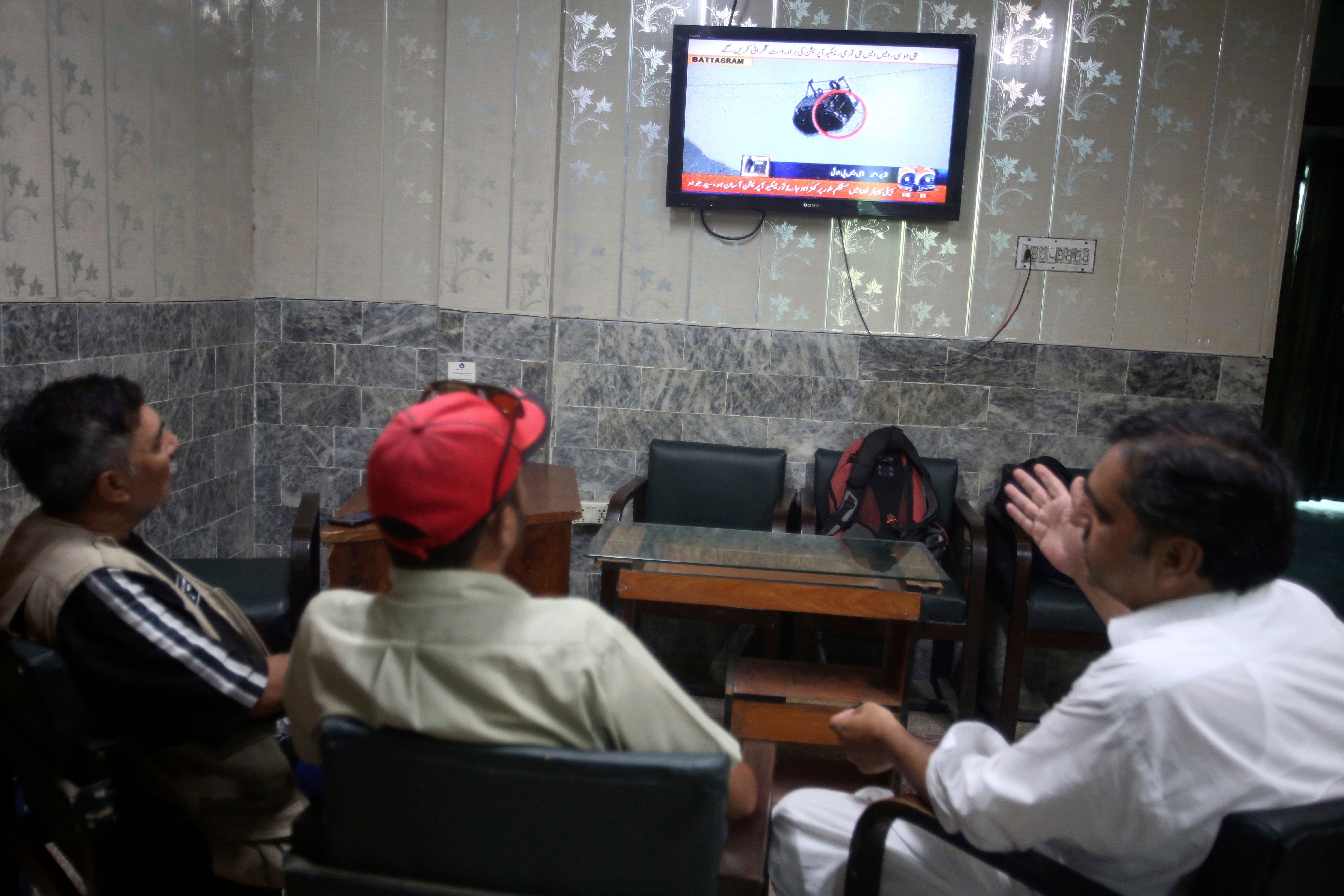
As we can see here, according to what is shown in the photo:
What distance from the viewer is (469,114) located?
367 centimetres

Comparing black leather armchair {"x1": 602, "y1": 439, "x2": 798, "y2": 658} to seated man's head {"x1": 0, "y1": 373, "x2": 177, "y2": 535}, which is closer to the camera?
seated man's head {"x1": 0, "y1": 373, "x2": 177, "y2": 535}

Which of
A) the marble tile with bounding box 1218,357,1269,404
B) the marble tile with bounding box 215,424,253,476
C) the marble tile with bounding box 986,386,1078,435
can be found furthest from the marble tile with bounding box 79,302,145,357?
the marble tile with bounding box 1218,357,1269,404

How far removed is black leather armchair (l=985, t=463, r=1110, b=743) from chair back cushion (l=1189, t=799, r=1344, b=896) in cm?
199

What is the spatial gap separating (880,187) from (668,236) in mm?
814

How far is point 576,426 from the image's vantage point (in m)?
3.94

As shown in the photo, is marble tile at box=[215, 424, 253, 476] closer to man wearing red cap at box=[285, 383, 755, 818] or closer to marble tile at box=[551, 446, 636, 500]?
marble tile at box=[551, 446, 636, 500]

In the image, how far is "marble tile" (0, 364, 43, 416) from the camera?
2.54 metres

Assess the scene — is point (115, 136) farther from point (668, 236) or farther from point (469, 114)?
point (668, 236)

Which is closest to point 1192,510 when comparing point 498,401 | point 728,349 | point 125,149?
point 498,401

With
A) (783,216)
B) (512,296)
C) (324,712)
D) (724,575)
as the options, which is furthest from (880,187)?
(324,712)

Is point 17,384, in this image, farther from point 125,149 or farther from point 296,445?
point 296,445

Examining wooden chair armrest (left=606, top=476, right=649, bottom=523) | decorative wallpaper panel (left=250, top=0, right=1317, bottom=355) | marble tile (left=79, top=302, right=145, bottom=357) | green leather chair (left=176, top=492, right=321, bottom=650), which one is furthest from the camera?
decorative wallpaper panel (left=250, top=0, right=1317, bottom=355)

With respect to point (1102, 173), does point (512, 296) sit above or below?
below

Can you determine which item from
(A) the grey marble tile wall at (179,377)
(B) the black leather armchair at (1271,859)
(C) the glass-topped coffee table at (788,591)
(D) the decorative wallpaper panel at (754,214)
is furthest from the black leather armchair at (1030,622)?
(A) the grey marble tile wall at (179,377)
